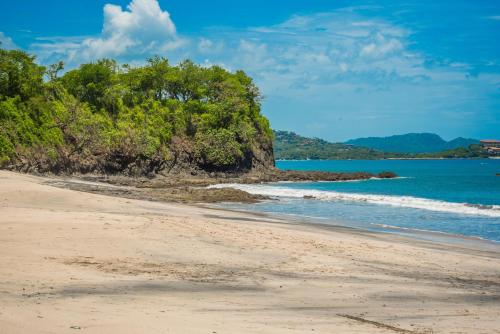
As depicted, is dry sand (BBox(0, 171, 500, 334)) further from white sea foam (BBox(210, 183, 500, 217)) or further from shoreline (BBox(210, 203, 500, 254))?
white sea foam (BBox(210, 183, 500, 217))

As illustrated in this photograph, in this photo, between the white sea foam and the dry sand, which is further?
the white sea foam

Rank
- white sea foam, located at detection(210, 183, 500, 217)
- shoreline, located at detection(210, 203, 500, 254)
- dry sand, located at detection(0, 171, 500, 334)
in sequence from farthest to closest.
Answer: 1. white sea foam, located at detection(210, 183, 500, 217)
2. shoreline, located at detection(210, 203, 500, 254)
3. dry sand, located at detection(0, 171, 500, 334)

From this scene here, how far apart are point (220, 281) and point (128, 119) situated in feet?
169

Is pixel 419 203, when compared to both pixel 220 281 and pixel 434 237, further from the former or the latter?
pixel 220 281

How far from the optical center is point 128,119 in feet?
194

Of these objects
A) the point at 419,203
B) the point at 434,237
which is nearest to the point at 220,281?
the point at 434,237

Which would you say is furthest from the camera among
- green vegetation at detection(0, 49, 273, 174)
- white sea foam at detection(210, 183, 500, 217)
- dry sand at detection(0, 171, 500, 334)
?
green vegetation at detection(0, 49, 273, 174)

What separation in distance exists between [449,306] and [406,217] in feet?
68.8

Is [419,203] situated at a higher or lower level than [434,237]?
higher

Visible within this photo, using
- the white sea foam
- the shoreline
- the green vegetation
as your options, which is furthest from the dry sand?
the green vegetation

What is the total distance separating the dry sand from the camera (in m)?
7.32

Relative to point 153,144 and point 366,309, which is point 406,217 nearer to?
point 366,309

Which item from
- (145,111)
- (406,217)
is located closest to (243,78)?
(145,111)

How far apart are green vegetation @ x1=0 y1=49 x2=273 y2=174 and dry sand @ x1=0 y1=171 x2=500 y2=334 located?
32039 millimetres
